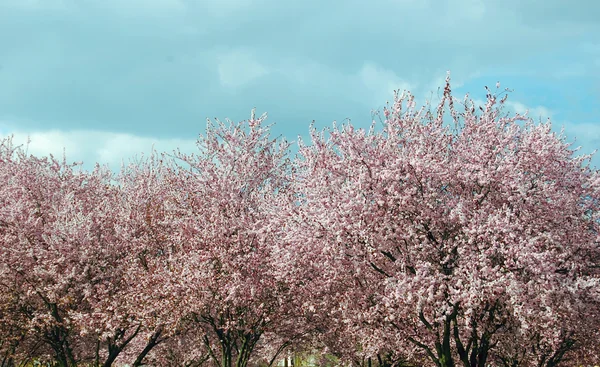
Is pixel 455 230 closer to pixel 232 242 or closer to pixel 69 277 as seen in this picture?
pixel 232 242

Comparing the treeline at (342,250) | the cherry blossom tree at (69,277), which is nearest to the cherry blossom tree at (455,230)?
the treeline at (342,250)

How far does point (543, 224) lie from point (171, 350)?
73.7ft

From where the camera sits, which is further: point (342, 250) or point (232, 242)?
point (232, 242)

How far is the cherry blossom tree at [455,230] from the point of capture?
1662 centimetres

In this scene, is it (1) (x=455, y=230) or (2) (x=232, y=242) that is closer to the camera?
(1) (x=455, y=230)

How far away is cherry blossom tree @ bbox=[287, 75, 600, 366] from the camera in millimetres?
16625

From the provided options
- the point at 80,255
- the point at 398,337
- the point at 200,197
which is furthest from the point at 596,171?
the point at 80,255

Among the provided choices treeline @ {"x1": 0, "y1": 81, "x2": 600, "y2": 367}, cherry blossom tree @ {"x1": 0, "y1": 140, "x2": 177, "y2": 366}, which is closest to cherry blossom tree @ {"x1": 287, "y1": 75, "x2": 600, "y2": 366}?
treeline @ {"x1": 0, "y1": 81, "x2": 600, "y2": 367}

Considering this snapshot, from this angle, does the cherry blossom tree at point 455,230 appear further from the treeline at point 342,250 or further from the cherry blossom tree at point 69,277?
the cherry blossom tree at point 69,277

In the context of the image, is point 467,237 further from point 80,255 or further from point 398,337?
point 80,255

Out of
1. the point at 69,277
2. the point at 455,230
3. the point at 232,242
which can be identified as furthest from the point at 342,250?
the point at 69,277

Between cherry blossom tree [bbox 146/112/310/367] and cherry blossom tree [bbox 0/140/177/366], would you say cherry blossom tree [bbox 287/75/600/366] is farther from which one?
cherry blossom tree [bbox 0/140/177/366]

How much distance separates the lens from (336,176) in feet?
68.5

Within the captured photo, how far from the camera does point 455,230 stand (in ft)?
60.0
